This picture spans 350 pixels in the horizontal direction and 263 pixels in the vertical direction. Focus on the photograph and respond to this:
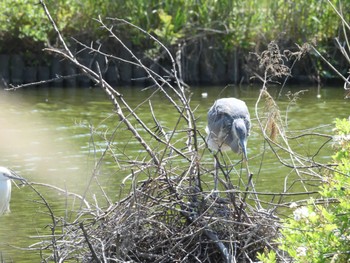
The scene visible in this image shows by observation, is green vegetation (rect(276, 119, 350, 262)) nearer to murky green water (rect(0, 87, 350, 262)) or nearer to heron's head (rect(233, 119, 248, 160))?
murky green water (rect(0, 87, 350, 262))

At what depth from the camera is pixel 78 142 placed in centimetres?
1213

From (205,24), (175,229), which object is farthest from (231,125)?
(205,24)

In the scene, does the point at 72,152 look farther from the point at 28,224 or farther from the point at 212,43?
the point at 212,43

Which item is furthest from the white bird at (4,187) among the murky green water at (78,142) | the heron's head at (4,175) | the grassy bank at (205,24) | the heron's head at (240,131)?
the grassy bank at (205,24)

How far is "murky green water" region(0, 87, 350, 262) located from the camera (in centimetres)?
796

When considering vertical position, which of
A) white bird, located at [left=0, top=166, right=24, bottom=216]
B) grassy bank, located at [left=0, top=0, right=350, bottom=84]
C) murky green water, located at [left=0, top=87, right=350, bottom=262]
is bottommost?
murky green water, located at [left=0, top=87, right=350, bottom=262]

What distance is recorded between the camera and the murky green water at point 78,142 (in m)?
7.96

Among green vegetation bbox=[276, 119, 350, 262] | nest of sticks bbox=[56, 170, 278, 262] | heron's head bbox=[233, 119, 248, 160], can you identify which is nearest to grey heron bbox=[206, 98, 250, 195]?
heron's head bbox=[233, 119, 248, 160]

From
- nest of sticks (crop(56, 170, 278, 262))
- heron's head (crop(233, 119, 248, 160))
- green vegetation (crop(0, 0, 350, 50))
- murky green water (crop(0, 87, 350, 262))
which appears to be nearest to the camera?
nest of sticks (crop(56, 170, 278, 262))

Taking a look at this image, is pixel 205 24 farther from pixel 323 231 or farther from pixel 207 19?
pixel 323 231

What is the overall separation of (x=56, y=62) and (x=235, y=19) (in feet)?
12.3

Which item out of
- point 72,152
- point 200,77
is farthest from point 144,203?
point 200,77

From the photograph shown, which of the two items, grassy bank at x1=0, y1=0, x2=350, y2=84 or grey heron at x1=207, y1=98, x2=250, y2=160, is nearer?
grey heron at x1=207, y1=98, x2=250, y2=160

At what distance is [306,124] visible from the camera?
13.4 metres
